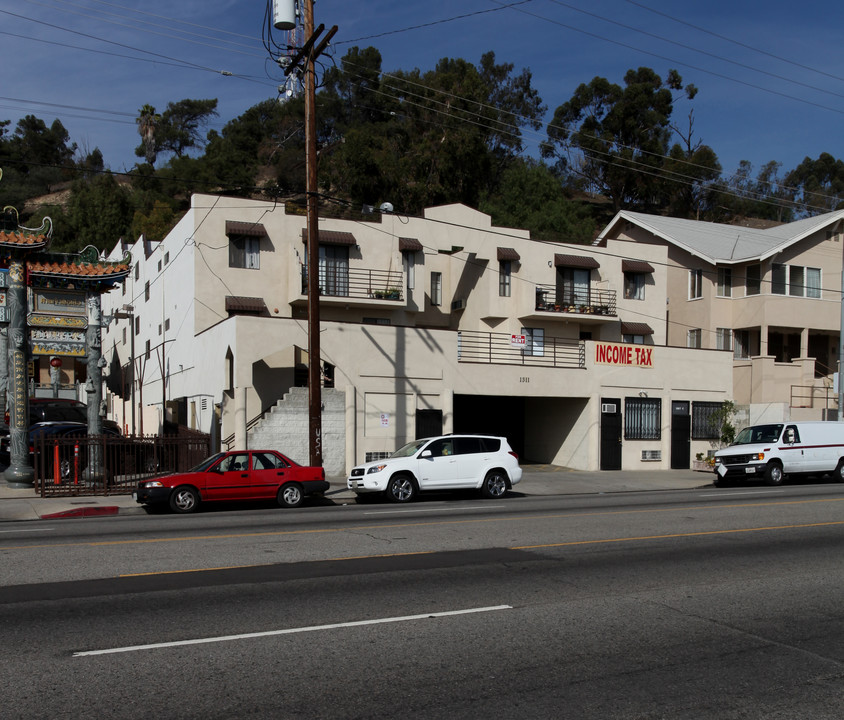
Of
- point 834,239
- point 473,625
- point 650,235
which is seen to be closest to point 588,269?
point 650,235

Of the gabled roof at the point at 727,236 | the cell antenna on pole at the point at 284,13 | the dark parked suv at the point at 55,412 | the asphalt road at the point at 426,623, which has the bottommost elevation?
the asphalt road at the point at 426,623

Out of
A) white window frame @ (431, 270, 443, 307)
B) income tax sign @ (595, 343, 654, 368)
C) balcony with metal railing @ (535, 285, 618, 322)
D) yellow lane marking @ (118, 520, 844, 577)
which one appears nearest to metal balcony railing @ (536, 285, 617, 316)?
balcony with metal railing @ (535, 285, 618, 322)

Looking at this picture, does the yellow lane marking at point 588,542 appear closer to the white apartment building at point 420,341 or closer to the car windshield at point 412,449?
the car windshield at point 412,449

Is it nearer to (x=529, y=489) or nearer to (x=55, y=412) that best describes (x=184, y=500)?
(x=529, y=489)

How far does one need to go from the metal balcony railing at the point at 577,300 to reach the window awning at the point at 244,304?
1242 centimetres

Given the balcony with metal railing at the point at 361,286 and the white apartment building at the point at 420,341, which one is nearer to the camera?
the white apartment building at the point at 420,341

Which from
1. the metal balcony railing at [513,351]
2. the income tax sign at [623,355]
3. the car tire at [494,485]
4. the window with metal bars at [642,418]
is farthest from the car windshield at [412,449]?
the window with metal bars at [642,418]

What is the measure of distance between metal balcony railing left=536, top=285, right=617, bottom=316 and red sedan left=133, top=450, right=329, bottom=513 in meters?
19.6

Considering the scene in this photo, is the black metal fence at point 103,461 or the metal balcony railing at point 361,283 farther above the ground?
the metal balcony railing at point 361,283

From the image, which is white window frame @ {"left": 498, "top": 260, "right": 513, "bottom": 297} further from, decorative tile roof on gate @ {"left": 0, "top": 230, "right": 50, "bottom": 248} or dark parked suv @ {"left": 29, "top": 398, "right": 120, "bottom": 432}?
decorative tile roof on gate @ {"left": 0, "top": 230, "right": 50, "bottom": 248}

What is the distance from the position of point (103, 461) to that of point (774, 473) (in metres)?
19.6

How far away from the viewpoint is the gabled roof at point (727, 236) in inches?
1614

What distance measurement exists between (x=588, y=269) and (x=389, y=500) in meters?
21.3

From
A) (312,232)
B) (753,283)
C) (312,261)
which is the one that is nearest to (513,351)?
(753,283)
